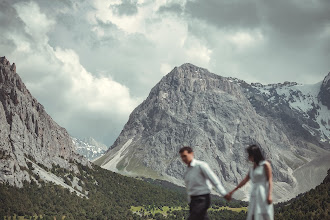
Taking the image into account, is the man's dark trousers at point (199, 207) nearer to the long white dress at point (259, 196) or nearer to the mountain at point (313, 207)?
the long white dress at point (259, 196)

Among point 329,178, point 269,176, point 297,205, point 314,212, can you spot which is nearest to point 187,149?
point 269,176

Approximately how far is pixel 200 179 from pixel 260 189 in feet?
10.2

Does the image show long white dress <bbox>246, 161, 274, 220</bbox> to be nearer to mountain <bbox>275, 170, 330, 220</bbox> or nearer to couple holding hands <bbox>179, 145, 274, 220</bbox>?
couple holding hands <bbox>179, 145, 274, 220</bbox>

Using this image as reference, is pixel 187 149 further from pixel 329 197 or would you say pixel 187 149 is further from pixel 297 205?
pixel 297 205

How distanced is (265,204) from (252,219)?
1066 mm

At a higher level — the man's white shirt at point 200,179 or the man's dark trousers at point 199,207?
the man's white shirt at point 200,179

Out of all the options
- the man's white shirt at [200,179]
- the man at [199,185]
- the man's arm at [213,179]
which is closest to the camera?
the man's arm at [213,179]

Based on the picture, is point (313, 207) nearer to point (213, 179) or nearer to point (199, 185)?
point (199, 185)

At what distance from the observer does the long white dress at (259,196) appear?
1892 cm

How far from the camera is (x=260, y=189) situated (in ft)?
63.1

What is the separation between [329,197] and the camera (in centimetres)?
12369

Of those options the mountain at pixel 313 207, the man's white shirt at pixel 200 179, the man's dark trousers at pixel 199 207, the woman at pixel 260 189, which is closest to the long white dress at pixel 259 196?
the woman at pixel 260 189

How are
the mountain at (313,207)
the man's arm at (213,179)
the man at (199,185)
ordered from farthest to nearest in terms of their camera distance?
the mountain at (313,207), the man at (199,185), the man's arm at (213,179)

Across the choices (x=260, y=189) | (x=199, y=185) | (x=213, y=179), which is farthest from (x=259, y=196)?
(x=199, y=185)
